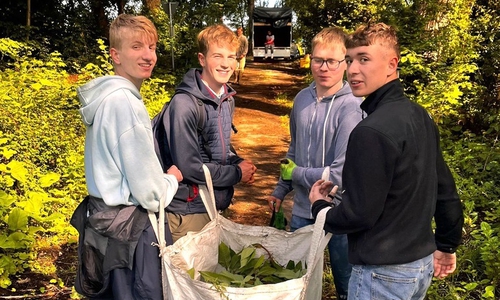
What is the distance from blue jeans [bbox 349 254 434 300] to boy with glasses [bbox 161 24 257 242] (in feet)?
3.31

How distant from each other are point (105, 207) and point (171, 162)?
1.76 feet

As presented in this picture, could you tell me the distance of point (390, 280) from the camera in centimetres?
177

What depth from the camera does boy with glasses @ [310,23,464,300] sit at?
164cm

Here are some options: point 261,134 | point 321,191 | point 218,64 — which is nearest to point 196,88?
point 218,64

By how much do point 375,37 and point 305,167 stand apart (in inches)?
39.0

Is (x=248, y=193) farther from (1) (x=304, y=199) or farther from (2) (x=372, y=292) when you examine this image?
(2) (x=372, y=292)

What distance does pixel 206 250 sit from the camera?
2398 mm

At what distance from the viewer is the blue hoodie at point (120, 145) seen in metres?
1.96

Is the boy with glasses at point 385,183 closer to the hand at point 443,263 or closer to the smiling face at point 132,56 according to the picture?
the hand at point 443,263

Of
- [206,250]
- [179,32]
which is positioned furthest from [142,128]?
[179,32]

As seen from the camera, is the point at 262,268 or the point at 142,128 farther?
the point at 262,268

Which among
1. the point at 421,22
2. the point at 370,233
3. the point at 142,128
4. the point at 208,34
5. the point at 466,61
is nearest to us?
the point at 370,233

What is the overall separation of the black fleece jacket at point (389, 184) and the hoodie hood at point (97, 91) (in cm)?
105

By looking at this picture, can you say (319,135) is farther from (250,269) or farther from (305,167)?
(250,269)
